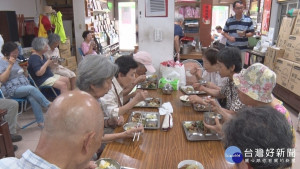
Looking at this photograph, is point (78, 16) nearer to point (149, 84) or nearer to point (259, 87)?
point (149, 84)

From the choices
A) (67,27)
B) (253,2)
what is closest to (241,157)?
(67,27)

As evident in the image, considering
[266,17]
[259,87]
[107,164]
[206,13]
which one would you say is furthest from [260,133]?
[266,17]

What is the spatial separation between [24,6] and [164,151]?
5443mm

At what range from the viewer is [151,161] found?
1.35 m

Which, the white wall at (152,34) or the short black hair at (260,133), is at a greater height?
the white wall at (152,34)

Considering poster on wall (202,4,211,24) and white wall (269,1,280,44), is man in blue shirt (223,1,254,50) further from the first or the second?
white wall (269,1,280,44)

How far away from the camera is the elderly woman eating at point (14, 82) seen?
10.3 ft

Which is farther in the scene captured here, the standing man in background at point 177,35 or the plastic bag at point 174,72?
the standing man in background at point 177,35

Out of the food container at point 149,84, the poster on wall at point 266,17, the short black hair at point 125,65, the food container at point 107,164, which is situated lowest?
the food container at point 107,164

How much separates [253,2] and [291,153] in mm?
7873

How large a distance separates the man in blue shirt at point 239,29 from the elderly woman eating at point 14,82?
124 inches

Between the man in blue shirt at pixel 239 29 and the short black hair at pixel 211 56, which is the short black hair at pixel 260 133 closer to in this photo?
the short black hair at pixel 211 56

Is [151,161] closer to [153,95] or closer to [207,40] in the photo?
[153,95]

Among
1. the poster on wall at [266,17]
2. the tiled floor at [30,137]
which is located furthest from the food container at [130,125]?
the poster on wall at [266,17]
